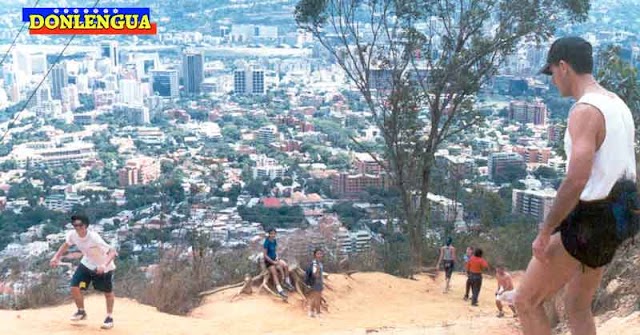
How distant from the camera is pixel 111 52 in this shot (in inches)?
1781

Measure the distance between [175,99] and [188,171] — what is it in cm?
1841

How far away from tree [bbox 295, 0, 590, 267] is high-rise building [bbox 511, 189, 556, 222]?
7.25 feet

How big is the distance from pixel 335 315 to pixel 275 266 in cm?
96

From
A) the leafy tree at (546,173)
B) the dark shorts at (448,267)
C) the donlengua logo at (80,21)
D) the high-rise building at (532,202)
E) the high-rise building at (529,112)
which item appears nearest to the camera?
the dark shorts at (448,267)

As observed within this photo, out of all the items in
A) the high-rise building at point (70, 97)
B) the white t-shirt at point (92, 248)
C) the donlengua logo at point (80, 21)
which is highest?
the donlengua logo at point (80, 21)

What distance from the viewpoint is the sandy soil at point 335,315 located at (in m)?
7.15

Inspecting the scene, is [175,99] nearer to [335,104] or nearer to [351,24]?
[335,104]

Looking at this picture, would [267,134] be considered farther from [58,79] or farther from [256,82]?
[58,79]

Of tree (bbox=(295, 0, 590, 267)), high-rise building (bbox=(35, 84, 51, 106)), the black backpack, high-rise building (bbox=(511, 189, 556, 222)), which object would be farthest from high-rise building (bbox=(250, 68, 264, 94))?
the black backpack

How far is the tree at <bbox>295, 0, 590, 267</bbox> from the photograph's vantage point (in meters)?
14.0

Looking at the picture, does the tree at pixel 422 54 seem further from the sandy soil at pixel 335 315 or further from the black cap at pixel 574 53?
the black cap at pixel 574 53

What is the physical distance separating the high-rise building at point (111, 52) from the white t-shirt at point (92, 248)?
3909 centimetres

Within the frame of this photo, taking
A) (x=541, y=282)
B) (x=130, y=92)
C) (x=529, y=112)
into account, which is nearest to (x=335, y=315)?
(x=541, y=282)

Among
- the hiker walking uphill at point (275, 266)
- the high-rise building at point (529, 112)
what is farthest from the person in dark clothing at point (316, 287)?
the high-rise building at point (529, 112)
